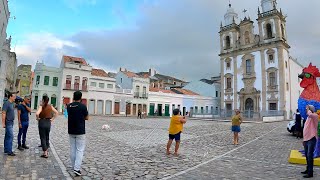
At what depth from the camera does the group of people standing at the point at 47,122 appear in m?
5.29

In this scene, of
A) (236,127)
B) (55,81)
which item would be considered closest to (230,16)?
(55,81)

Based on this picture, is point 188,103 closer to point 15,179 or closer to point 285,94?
point 285,94

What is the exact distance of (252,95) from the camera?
4350 cm

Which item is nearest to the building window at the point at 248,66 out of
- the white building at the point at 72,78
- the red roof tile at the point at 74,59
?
the white building at the point at 72,78

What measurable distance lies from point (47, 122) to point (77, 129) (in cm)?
229

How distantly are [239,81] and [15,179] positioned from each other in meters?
44.6

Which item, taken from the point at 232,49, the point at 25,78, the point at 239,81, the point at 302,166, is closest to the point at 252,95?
the point at 239,81

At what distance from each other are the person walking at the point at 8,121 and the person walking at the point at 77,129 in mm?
2477

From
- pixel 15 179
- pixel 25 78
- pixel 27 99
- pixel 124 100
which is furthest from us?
pixel 25 78

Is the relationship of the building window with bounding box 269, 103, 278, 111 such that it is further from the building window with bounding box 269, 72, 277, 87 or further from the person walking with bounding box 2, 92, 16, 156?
the person walking with bounding box 2, 92, 16, 156

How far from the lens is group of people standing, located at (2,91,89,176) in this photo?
5289 mm

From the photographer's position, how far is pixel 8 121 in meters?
6.74

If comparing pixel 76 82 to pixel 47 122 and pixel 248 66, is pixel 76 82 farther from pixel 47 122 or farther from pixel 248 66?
pixel 47 122

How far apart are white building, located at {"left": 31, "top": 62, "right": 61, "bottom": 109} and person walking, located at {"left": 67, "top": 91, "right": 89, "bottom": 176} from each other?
120ft
